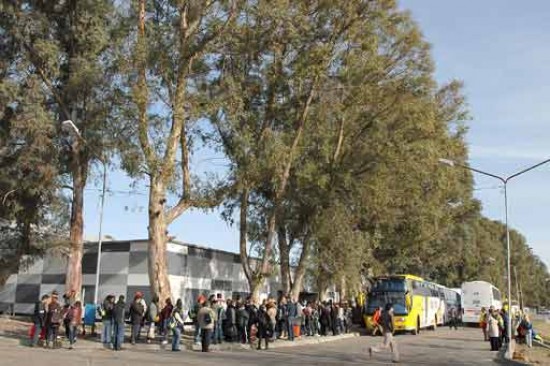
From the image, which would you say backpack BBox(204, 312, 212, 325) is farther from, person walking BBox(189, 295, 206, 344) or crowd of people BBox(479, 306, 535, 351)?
crowd of people BBox(479, 306, 535, 351)

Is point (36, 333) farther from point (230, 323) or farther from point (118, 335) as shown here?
point (230, 323)

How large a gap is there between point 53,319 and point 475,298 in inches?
1707

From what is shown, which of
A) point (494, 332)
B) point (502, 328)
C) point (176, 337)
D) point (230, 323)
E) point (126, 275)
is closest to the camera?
point (176, 337)

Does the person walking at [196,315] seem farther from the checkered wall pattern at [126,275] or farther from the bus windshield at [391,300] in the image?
the bus windshield at [391,300]

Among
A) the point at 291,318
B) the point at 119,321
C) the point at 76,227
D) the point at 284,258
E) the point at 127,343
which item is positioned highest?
the point at 76,227

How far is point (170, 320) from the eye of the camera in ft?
72.2

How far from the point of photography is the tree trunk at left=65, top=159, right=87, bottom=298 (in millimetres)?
27688

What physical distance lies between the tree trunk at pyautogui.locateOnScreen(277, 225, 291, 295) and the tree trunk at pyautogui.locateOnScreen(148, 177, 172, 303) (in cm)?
1183

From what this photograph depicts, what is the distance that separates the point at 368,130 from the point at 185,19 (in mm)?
12956

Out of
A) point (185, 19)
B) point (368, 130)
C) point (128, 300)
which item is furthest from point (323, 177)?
point (128, 300)

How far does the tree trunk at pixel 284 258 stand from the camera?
36062 mm

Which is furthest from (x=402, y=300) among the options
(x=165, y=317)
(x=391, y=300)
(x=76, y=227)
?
(x=76, y=227)

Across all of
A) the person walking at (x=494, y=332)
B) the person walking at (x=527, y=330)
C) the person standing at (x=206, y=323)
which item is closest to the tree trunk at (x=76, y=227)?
the person standing at (x=206, y=323)

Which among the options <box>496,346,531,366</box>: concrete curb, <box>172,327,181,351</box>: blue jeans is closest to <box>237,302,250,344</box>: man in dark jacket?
<box>172,327,181,351</box>: blue jeans
